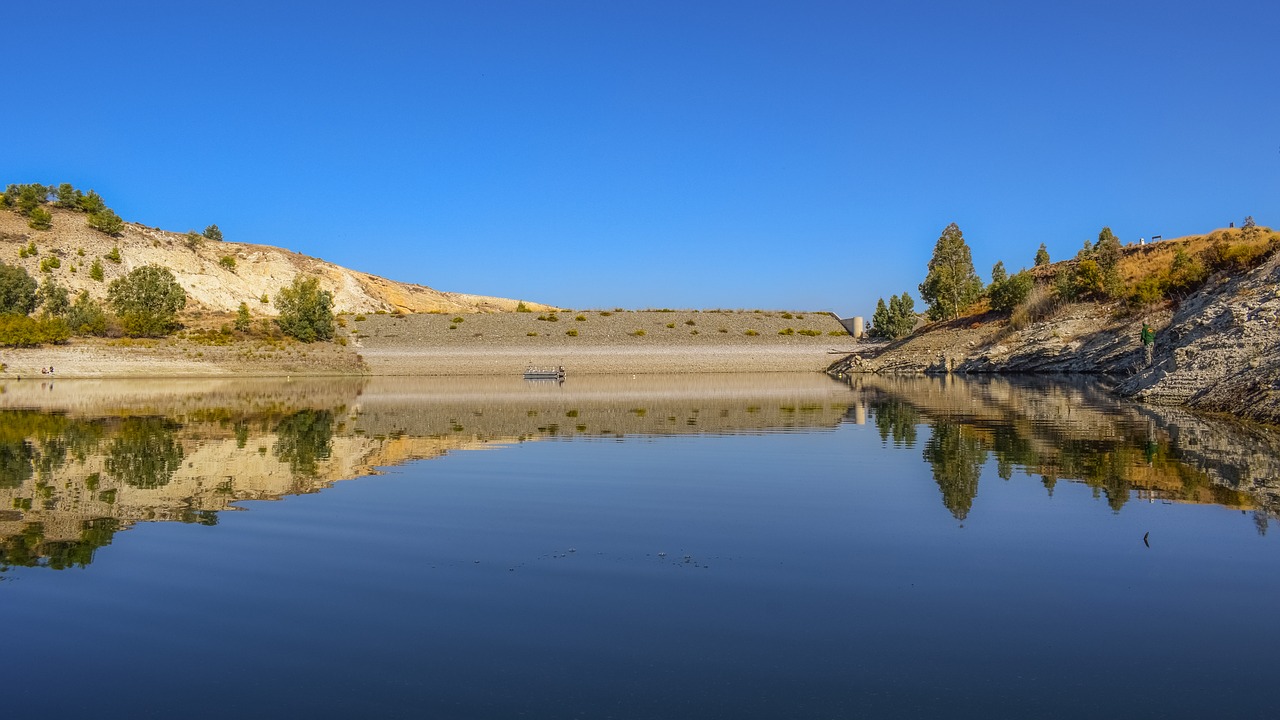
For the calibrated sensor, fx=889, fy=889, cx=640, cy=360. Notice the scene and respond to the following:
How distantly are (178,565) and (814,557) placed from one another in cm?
705

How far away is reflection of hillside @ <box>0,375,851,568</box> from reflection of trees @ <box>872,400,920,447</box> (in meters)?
1.69

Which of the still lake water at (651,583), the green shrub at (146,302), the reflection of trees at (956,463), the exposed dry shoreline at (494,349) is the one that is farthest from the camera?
the green shrub at (146,302)

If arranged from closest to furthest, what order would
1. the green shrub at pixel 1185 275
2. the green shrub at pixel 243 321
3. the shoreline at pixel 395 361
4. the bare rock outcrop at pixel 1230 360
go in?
the bare rock outcrop at pixel 1230 360, the green shrub at pixel 1185 275, the shoreline at pixel 395 361, the green shrub at pixel 243 321

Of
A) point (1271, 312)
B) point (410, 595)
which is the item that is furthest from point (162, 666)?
point (1271, 312)

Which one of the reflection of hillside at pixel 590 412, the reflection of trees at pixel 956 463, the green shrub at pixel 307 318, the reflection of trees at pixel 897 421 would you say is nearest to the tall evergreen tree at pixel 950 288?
the reflection of hillside at pixel 590 412

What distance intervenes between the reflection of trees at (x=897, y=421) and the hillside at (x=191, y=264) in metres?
89.0

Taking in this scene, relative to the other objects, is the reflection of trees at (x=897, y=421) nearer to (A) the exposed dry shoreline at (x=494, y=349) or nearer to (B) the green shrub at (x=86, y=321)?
(A) the exposed dry shoreline at (x=494, y=349)

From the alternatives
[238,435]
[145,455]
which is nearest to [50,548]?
[145,455]

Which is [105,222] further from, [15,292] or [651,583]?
[651,583]

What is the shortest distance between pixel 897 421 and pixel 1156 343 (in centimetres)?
2726

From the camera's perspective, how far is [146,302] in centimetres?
8825

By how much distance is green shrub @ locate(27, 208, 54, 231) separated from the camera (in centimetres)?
10875

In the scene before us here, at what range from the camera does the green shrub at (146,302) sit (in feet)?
276

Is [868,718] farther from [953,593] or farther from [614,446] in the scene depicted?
[614,446]
